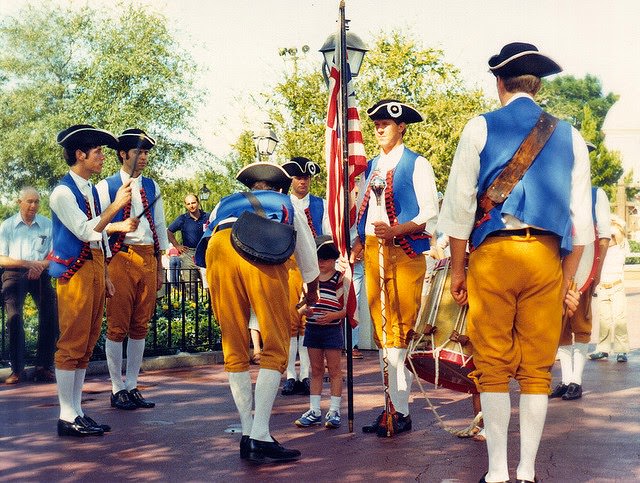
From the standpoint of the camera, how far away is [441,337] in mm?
5898

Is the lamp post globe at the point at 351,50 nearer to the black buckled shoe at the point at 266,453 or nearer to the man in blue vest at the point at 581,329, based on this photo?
the man in blue vest at the point at 581,329

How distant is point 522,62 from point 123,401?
4849 mm

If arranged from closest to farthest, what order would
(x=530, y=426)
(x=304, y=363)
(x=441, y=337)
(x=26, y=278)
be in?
(x=530, y=426)
(x=441, y=337)
(x=304, y=363)
(x=26, y=278)

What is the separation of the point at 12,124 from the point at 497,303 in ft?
134

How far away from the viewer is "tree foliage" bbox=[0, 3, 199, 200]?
1617 inches

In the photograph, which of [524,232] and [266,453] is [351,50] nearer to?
[524,232]

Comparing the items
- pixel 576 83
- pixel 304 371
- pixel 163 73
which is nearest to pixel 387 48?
pixel 163 73

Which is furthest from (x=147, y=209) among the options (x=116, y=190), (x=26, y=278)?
(x=26, y=278)

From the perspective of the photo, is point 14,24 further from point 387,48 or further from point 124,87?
point 387,48

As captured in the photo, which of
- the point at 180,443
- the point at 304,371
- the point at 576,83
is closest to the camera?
the point at 180,443

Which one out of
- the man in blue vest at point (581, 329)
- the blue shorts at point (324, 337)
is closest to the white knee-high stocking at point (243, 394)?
the blue shorts at point (324, 337)

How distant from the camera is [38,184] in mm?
43312

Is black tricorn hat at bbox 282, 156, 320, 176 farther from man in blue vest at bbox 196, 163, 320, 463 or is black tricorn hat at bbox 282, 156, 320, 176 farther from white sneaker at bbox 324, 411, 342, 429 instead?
man in blue vest at bbox 196, 163, 320, 463

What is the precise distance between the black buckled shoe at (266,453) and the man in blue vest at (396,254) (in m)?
1.02
